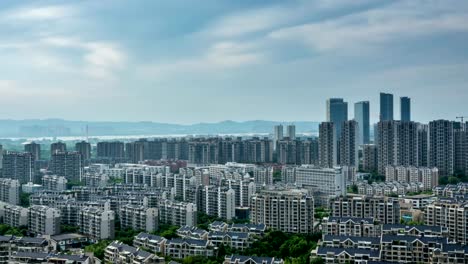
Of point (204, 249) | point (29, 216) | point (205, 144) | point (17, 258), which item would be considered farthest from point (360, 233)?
point (205, 144)

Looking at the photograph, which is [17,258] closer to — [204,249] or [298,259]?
[204,249]

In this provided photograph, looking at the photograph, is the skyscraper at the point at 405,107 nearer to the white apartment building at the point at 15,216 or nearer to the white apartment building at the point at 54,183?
the white apartment building at the point at 54,183

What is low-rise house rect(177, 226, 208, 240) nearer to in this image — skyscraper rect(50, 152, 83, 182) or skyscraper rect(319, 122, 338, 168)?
skyscraper rect(50, 152, 83, 182)

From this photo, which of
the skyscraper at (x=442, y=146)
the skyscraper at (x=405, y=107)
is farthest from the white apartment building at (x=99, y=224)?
the skyscraper at (x=405, y=107)

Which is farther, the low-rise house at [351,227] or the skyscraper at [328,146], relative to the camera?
the skyscraper at [328,146]

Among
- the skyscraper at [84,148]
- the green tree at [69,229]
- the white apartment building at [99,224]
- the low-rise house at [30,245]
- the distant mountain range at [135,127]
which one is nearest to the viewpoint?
the low-rise house at [30,245]

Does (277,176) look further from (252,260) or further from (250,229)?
(252,260)

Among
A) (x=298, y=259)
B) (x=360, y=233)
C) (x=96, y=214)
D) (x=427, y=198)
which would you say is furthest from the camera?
(x=427, y=198)

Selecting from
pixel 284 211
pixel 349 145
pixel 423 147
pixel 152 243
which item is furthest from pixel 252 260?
pixel 349 145
